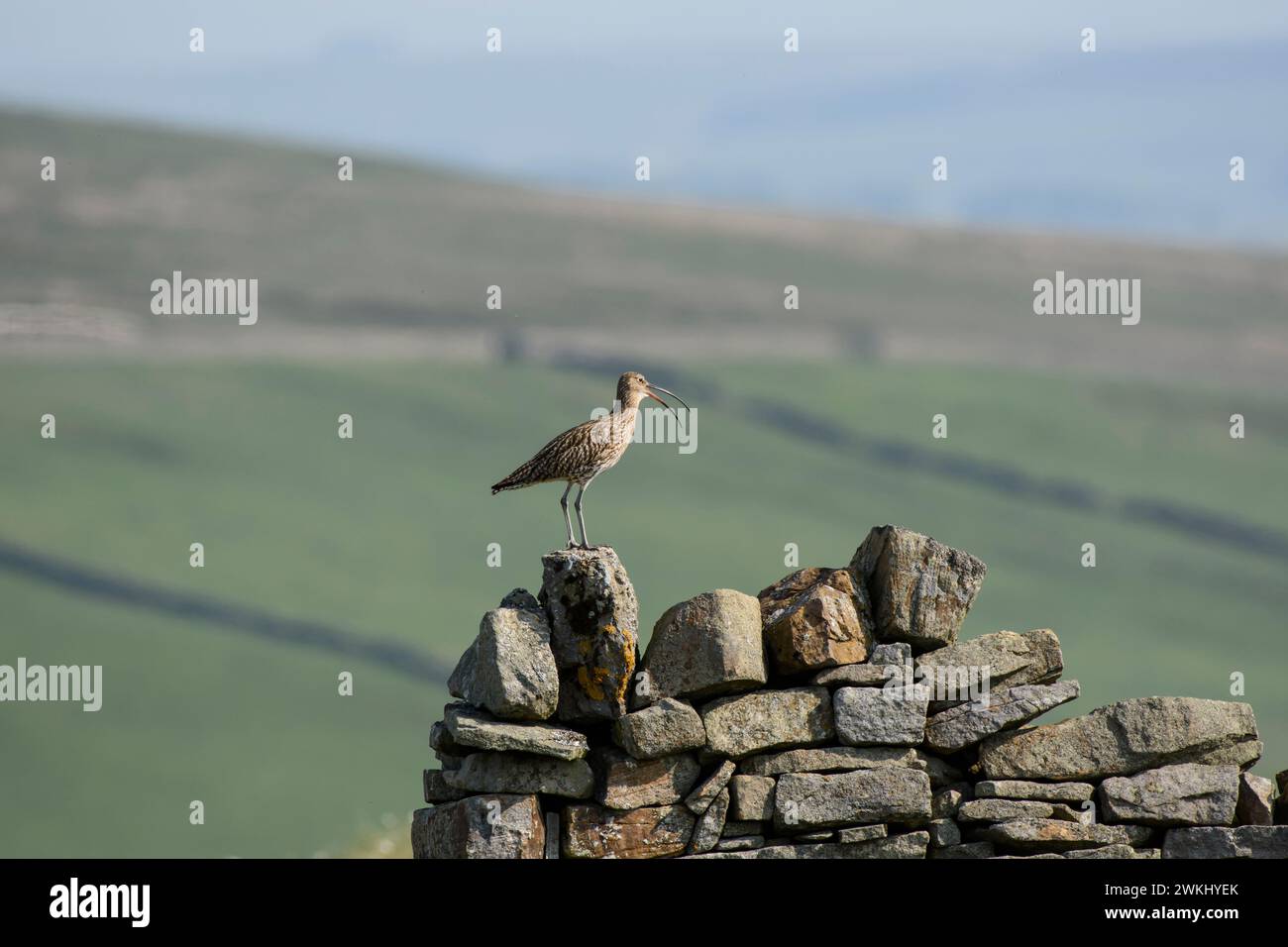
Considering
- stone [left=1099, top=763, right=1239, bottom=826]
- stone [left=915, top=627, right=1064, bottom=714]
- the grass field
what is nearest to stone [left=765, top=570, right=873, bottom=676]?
stone [left=915, top=627, right=1064, bottom=714]

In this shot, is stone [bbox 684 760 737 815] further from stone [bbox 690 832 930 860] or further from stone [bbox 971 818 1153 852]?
stone [bbox 971 818 1153 852]

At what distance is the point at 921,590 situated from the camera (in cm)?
1365

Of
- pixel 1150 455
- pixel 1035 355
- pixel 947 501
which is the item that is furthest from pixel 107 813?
pixel 1035 355

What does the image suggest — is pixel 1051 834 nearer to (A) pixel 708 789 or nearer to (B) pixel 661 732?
(A) pixel 708 789

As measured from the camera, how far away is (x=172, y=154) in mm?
154125

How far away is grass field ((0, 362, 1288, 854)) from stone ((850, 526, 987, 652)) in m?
45.7

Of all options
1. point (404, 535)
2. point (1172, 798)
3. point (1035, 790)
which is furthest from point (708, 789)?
point (404, 535)

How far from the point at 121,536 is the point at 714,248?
76.5 m

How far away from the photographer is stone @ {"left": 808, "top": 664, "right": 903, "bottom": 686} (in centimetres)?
1322

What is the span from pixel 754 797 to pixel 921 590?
6.90 feet

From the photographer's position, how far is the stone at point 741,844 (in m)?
13.1

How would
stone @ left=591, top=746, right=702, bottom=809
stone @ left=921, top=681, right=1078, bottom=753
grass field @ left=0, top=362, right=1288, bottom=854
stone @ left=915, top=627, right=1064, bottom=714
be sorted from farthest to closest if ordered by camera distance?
grass field @ left=0, top=362, right=1288, bottom=854
stone @ left=915, top=627, right=1064, bottom=714
stone @ left=921, top=681, right=1078, bottom=753
stone @ left=591, top=746, right=702, bottom=809

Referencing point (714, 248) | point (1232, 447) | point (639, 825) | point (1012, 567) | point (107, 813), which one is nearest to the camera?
point (639, 825)

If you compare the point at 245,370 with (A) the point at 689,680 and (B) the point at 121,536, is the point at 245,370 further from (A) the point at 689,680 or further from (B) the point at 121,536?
(A) the point at 689,680
